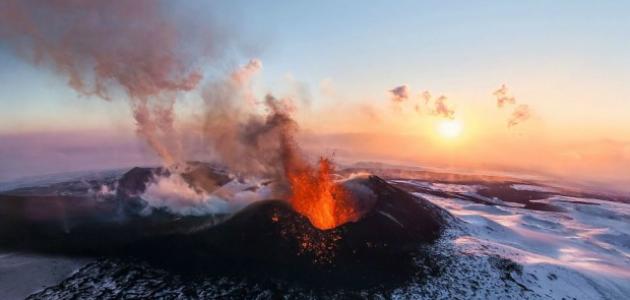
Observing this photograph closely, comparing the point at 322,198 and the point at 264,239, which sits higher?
the point at 322,198

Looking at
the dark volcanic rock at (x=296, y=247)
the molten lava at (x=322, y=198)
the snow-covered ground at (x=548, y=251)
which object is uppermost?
the molten lava at (x=322, y=198)

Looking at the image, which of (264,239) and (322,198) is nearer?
(264,239)

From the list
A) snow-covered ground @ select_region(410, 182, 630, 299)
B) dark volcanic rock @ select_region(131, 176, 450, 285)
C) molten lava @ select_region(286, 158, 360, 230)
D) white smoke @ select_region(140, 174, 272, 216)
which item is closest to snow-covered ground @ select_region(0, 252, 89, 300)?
dark volcanic rock @ select_region(131, 176, 450, 285)

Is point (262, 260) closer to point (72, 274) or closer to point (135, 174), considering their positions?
point (72, 274)

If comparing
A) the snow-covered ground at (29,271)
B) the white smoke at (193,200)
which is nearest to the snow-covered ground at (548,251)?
the white smoke at (193,200)

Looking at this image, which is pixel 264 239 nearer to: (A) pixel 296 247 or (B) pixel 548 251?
(A) pixel 296 247

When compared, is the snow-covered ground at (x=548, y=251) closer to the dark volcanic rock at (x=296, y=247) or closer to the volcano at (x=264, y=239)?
the dark volcanic rock at (x=296, y=247)

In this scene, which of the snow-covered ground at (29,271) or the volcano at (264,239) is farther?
the volcano at (264,239)

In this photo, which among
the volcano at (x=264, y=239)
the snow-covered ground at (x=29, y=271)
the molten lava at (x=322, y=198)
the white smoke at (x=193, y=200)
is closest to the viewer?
the snow-covered ground at (x=29, y=271)

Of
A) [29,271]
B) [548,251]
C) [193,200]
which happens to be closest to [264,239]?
[193,200]
